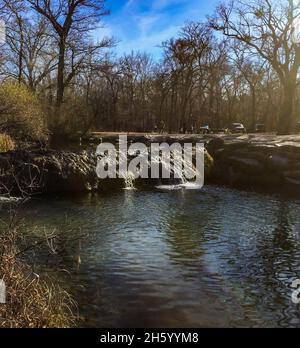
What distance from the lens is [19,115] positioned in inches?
774

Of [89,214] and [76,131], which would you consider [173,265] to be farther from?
[76,131]

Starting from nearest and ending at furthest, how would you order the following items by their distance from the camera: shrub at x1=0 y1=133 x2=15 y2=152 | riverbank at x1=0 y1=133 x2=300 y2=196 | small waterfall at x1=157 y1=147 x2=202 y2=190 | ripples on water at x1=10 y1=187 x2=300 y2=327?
ripples on water at x1=10 y1=187 x2=300 y2=327 → riverbank at x1=0 y1=133 x2=300 y2=196 → small waterfall at x1=157 y1=147 x2=202 y2=190 → shrub at x1=0 y1=133 x2=15 y2=152

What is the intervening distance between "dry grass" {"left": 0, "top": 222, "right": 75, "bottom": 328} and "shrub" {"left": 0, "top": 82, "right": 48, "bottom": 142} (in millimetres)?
14426

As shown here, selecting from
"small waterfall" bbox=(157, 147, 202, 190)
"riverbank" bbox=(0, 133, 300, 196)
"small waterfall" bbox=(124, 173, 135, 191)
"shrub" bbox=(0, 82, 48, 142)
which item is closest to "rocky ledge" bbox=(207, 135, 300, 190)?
"riverbank" bbox=(0, 133, 300, 196)

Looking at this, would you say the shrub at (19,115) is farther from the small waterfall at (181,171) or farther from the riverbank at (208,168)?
the small waterfall at (181,171)

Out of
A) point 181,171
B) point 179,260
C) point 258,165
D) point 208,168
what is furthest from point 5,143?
point 179,260

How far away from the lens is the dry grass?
4969mm

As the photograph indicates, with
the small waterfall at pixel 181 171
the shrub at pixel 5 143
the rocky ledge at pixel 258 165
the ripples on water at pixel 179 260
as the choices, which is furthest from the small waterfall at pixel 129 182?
the shrub at pixel 5 143

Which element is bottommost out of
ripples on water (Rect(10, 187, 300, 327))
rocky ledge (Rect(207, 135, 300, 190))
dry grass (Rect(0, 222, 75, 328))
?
ripples on water (Rect(10, 187, 300, 327))

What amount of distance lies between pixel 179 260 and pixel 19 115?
1313cm

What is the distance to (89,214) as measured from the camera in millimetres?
12945

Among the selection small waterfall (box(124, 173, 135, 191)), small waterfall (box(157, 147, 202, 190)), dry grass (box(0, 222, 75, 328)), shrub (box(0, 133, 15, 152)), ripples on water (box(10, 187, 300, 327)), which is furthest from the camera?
shrub (box(0, 133, 15, 152))

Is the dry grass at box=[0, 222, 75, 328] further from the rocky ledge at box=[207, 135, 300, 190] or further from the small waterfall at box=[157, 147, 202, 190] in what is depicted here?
the rocky ledge at box=[207, 135, 300, 190]
